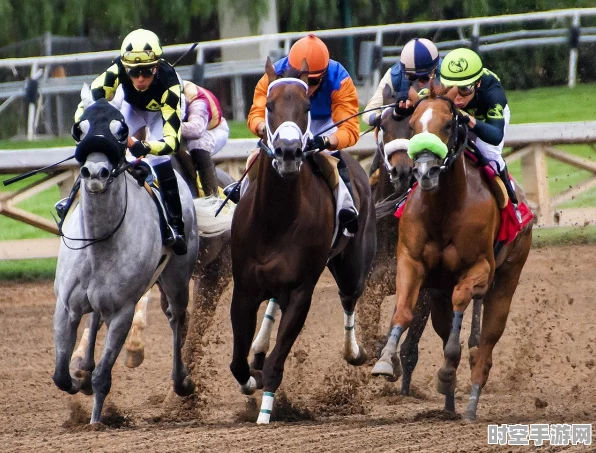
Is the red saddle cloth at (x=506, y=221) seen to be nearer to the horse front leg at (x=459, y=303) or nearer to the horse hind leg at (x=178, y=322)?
the horse front leg at (x=459, y=303)

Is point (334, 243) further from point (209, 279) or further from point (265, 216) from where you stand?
point (209, 279)

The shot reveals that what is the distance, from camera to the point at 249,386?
778cm

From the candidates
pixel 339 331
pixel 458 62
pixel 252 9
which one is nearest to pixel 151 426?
pixel 458 62

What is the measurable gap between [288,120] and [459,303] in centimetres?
144

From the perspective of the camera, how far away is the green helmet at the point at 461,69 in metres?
7.64

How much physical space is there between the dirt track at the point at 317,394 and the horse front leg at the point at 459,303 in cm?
29

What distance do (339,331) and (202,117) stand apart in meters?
2.72

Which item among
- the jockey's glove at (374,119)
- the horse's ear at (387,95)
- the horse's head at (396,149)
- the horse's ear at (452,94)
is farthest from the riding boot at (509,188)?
the horse's ear at (387,95)

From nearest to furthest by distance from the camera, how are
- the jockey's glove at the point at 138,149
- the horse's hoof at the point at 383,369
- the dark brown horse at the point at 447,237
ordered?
1. the horse's hoof at the point at 383,369
2. the dark brown horse at the point at 447,237
3. the jockey's glove at the point at 138,149

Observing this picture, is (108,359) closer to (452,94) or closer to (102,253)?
(102,253)

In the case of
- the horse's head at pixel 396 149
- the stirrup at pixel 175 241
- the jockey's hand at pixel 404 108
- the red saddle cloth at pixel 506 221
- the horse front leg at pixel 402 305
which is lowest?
the horse front leg at pixel 402 305

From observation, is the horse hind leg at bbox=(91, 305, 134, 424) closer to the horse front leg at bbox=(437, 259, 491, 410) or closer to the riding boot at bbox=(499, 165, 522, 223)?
the horse front leg at bbox=(437, 259, 491, 410)

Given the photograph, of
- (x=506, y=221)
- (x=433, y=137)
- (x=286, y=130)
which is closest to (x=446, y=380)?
(x=506, y=221)

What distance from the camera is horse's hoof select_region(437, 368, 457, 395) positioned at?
7.34 meters
